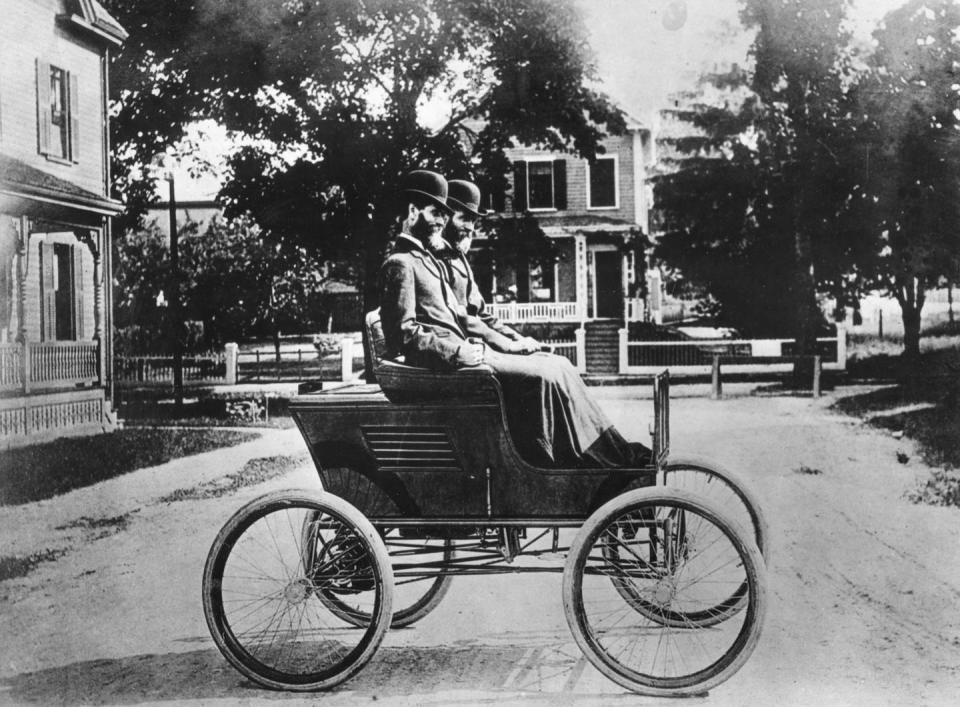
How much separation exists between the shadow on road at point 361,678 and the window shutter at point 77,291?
1724mm

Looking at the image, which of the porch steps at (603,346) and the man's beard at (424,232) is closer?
the man's beard at (424,232)

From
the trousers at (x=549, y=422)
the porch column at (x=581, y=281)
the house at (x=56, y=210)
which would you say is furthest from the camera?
the porch column at (x=581, y=281)

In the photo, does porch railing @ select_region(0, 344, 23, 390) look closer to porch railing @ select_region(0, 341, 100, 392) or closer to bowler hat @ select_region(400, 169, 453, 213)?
porch railing @ select_region(0, 341, 100, 392)

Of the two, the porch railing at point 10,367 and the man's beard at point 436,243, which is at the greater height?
the man's beard at point 436,243

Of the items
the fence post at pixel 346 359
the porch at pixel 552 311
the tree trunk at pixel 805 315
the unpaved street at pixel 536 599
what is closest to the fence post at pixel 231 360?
the unpaved street at pixel 536 599

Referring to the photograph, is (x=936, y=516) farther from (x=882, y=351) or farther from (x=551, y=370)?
(x=551, y=370)

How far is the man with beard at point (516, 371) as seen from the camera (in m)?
2.89

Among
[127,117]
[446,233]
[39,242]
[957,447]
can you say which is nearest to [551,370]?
[446,233]

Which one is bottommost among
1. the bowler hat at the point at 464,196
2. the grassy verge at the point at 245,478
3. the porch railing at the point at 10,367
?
the grassy verge at the point at 245,478

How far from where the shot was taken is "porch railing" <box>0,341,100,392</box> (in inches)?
148

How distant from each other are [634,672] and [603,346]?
1.78 metres

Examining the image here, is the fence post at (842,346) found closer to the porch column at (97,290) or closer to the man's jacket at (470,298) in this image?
the man's jacket at (470,298)

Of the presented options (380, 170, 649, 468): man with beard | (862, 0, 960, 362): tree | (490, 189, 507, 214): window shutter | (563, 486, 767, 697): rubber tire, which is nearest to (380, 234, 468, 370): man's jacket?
(380, 170, 649, 468): man with beard

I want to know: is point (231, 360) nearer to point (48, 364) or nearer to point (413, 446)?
point (48, 364)
